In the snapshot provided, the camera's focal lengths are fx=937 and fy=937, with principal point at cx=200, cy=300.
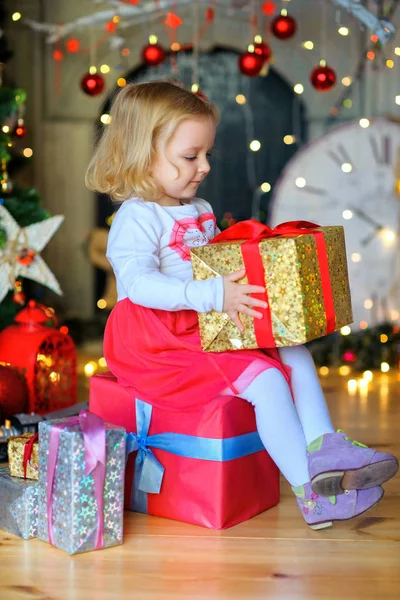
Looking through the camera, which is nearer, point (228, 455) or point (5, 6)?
point (228, 455)

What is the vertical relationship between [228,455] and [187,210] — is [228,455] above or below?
below

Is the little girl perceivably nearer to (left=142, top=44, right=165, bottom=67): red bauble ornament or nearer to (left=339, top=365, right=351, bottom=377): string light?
(left=142, top=44, right=165, bottom=67): red bauble ornament

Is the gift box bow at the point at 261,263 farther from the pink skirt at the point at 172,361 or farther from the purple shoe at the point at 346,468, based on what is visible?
the purple shoe at the point at 346,468

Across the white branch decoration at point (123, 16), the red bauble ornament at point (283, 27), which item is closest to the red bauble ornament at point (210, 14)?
the white branch decoration at point (123, 16)

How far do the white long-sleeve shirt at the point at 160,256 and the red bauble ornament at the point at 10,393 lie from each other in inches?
29.8

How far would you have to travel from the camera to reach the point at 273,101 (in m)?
4.78

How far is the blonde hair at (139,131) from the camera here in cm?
218

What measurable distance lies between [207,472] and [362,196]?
2684 millimetres

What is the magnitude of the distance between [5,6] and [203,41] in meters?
1.01

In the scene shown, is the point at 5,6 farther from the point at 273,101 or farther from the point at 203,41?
the point at 273,101

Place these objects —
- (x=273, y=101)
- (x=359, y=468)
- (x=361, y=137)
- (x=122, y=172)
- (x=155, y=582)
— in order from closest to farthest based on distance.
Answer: (x=155, y=582) < (x=359, y=468) < (x=122, y=172) < (x=361, y=137) < (x=273, y=101)

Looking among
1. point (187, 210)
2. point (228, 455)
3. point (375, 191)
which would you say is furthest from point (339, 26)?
point (228, 455)

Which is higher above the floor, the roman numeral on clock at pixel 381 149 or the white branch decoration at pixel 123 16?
the white branch decoration at pixel 123 16

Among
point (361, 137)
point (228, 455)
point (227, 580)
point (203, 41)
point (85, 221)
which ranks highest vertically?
point (203, 41)
